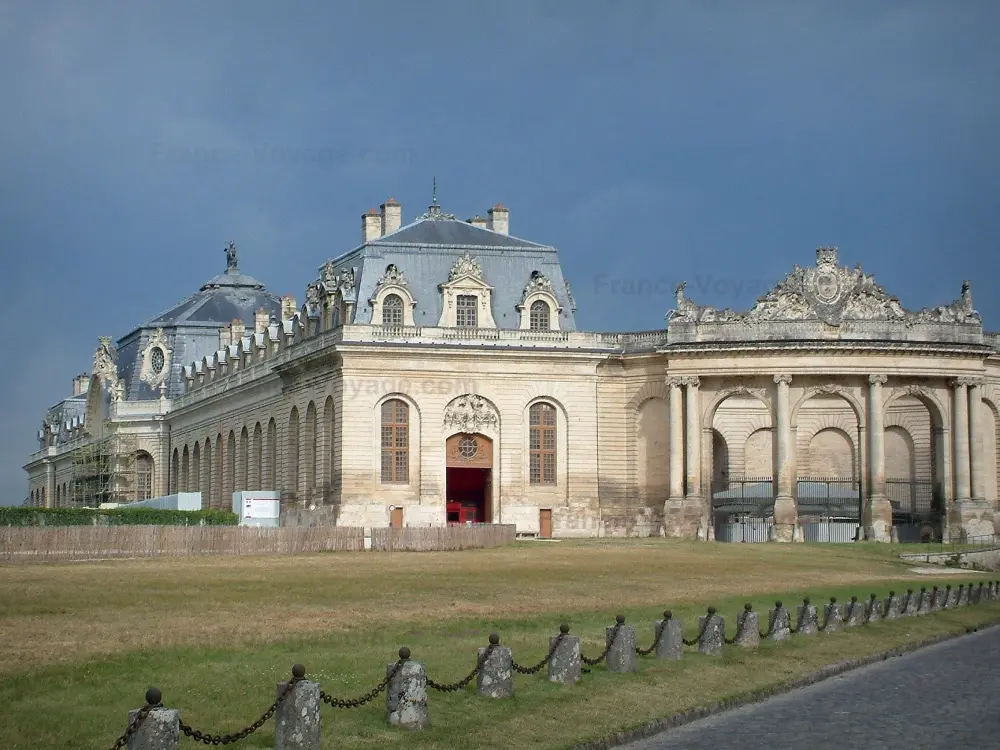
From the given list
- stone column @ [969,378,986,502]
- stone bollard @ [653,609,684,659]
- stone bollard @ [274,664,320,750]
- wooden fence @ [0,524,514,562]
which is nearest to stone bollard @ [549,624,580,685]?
stone bollard @ [653,609,684,659]

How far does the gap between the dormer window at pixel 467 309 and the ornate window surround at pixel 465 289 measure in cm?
19

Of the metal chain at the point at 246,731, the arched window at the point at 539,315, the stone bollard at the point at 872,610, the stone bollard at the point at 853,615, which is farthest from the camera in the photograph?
the arched window at the point at 539,315

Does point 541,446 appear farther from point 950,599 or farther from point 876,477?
point 950,599

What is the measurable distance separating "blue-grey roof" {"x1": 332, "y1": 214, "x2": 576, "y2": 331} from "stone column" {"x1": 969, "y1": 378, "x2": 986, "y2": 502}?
784 inches

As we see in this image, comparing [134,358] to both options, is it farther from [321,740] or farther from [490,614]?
[321,740]

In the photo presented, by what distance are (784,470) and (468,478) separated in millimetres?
15643

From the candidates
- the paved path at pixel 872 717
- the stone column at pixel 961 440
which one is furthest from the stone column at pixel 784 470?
the paved path at pixel 872 717

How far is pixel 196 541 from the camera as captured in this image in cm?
5934

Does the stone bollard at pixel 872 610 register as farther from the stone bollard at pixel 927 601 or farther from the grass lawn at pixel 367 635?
the stone bollard at pixel 927 601

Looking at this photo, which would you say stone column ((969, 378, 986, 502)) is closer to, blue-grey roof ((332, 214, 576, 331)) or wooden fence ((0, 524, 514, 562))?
blue-grey roof ((332, 214, 576, 331))

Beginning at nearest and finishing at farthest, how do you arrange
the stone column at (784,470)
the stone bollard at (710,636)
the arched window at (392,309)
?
1. the stone bollard at (710,636)
2. the stone column at (784,470)
3. the arched window at (392,309)

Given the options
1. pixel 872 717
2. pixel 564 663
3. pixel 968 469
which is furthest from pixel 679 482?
pixel 564 663

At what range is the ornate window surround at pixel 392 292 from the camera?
84.0m

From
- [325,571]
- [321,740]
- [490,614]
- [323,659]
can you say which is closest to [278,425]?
[325,571]
